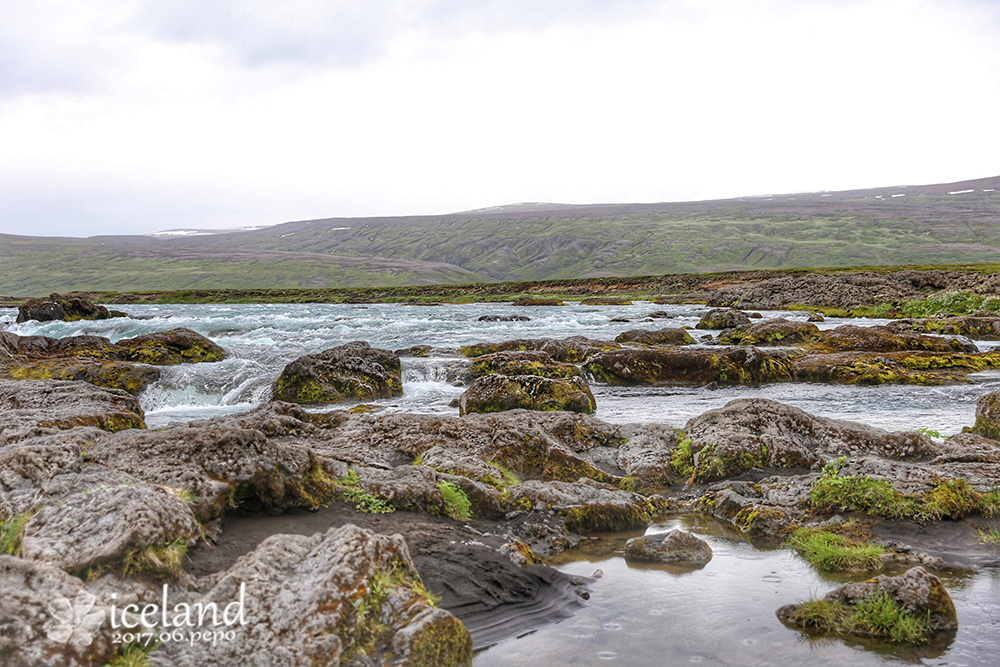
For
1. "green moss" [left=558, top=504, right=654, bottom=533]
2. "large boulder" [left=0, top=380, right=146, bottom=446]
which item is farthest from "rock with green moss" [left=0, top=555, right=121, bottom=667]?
"large boulder" [left=0, top=380, right=146, bottom=446]

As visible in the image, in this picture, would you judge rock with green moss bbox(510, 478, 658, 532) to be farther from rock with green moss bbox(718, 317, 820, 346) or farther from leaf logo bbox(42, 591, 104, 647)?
rock with green moss bbox(718, 317, 820, 346)

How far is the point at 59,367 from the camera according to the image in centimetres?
2262

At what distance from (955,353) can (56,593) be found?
28378mm

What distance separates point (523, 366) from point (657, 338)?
1232cm

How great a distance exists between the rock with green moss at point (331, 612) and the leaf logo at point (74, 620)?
1.50ft

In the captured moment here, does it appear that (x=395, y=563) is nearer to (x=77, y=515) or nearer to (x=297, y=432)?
(x=77, y=515)

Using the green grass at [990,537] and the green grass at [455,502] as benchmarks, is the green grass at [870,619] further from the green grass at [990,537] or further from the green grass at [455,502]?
the green grass at [455,502]

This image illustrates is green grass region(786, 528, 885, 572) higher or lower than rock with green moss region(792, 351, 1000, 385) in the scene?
higher

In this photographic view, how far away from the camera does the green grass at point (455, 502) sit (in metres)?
7.88

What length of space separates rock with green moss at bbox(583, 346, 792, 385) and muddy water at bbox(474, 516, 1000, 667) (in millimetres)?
14481

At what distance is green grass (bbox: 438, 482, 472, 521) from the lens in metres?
7.88

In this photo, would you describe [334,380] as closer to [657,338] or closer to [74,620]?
[74,620]

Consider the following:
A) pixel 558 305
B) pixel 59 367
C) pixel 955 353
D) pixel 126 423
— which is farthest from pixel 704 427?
pixel 558 305

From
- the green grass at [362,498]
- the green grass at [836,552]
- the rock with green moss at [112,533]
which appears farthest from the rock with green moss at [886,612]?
the rock with green moss at [112,533]
